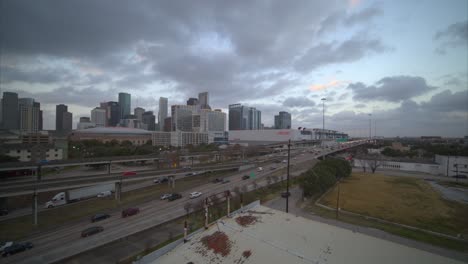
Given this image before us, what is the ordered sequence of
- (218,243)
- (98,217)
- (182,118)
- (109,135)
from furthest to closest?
(182,118) → (109,135) → (98,217) → (218,243)

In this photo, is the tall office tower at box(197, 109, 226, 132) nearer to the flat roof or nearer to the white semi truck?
the white semi truck

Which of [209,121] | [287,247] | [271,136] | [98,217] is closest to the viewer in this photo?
[287,247]

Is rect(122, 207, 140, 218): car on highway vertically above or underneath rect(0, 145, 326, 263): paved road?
above

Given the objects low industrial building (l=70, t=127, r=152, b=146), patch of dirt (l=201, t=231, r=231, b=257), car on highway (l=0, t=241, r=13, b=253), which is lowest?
car on highway (l=0, t=241, r=13, b=253)

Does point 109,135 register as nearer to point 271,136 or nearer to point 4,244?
point 271,136

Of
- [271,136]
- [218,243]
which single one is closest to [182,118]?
[271,136]

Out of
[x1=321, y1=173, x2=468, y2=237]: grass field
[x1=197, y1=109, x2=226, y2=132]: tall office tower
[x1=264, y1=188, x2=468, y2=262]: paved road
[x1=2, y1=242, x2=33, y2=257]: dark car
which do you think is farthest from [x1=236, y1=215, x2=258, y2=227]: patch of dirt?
[x1=197, y1=109, x2=226, y2=132]: tall office tower
